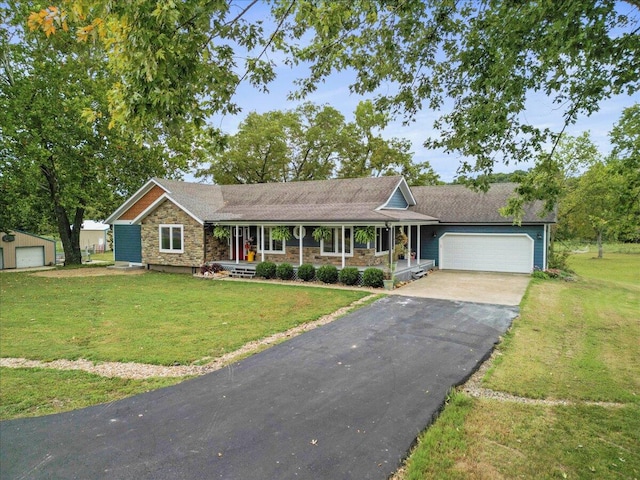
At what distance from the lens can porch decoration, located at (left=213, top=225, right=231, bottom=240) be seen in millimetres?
18889

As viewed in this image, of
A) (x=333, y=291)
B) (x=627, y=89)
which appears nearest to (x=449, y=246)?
(x=333, y=291)

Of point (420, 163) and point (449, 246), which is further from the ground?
Result: point (420, 163)

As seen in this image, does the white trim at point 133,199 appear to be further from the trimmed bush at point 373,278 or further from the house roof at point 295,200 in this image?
the trimmed bush at point 373,278

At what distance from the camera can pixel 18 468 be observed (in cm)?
386

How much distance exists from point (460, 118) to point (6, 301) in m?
14.3

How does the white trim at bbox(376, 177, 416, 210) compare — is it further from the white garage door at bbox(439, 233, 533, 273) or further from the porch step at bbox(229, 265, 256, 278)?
the porch step at bbox(229, 265, 256, 278)

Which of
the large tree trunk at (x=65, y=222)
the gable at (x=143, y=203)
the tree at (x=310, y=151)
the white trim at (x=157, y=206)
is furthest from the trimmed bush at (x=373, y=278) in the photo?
the tree at (x=310, y=151)

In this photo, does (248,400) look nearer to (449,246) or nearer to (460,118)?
(460,118)

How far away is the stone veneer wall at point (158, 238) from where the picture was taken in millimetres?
19172

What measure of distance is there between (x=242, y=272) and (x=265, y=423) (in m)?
14.0

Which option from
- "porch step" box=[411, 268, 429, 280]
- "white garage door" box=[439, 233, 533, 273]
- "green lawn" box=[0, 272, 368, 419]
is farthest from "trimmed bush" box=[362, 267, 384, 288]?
"white garage door" box=[439, 233, 533, 273]

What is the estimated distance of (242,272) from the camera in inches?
722

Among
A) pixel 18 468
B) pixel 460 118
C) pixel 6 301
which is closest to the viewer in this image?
Answer: pixel 18 468

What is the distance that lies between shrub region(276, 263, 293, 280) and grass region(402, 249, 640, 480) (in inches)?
386
